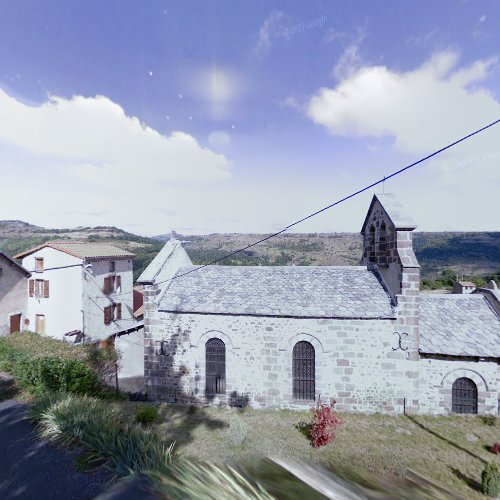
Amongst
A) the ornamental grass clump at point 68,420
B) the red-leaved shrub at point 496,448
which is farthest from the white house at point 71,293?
the red-leaved shrub at point 496,448

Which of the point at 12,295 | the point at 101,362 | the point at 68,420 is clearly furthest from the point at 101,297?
the point at 68,420

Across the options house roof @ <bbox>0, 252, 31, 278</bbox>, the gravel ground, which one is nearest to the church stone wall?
the gravel ground

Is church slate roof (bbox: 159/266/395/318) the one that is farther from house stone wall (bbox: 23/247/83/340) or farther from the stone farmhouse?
the stone farmhouse

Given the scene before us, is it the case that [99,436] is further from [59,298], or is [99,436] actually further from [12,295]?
[12,295]

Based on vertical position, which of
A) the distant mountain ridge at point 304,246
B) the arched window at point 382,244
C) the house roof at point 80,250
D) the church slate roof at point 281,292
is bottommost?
the church slate roof at point 281,292

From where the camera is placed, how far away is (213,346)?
12477mm

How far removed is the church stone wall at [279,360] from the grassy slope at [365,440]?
0.72 m

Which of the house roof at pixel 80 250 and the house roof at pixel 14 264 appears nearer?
the house roof at pixel 14 264

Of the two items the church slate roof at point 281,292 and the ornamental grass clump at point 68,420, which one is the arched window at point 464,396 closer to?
the church slate roof at point 281,292

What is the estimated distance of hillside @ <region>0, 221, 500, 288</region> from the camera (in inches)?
2169

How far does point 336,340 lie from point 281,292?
2.91 metres

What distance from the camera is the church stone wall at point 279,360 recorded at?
1157 cm

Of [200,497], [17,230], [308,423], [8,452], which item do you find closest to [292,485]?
[200,497]

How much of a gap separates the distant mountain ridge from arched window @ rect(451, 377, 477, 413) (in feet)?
133
